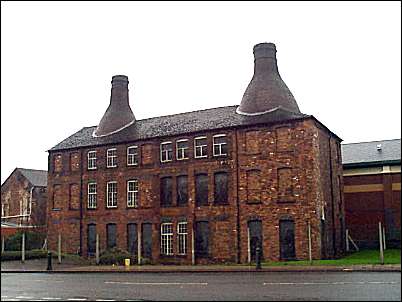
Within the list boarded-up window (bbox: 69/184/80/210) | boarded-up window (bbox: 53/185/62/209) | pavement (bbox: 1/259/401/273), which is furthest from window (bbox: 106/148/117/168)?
pavement (bbox: 1/259/401/273)

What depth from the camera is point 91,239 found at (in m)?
45.0

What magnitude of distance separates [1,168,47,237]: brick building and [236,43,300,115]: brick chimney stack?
94.2 ft

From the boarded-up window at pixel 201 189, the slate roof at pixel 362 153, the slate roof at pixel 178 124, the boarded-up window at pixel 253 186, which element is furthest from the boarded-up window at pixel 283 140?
the slate roof at pixel 362 153

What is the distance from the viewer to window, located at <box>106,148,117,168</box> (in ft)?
146

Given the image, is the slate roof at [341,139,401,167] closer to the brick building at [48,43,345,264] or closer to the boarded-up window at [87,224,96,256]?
the brick building at [48,43,345,264]

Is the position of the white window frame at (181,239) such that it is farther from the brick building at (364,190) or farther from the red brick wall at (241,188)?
the brick building at (364,190)

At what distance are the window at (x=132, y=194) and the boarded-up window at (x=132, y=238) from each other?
147cm

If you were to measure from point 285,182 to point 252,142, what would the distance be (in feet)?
11.5

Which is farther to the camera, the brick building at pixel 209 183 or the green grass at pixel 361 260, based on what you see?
the brick building at pixel 209 183

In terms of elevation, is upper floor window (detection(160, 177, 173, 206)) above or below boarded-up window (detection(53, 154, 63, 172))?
below

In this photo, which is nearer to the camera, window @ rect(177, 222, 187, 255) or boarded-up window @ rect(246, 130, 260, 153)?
boarded-up window @ rect(246, 130, 260, 153)

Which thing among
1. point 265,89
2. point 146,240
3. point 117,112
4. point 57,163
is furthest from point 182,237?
point 57,163

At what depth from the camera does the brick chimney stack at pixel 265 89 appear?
3941 centimetres

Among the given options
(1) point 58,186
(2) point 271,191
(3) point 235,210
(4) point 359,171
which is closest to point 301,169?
(2) point 271,191
